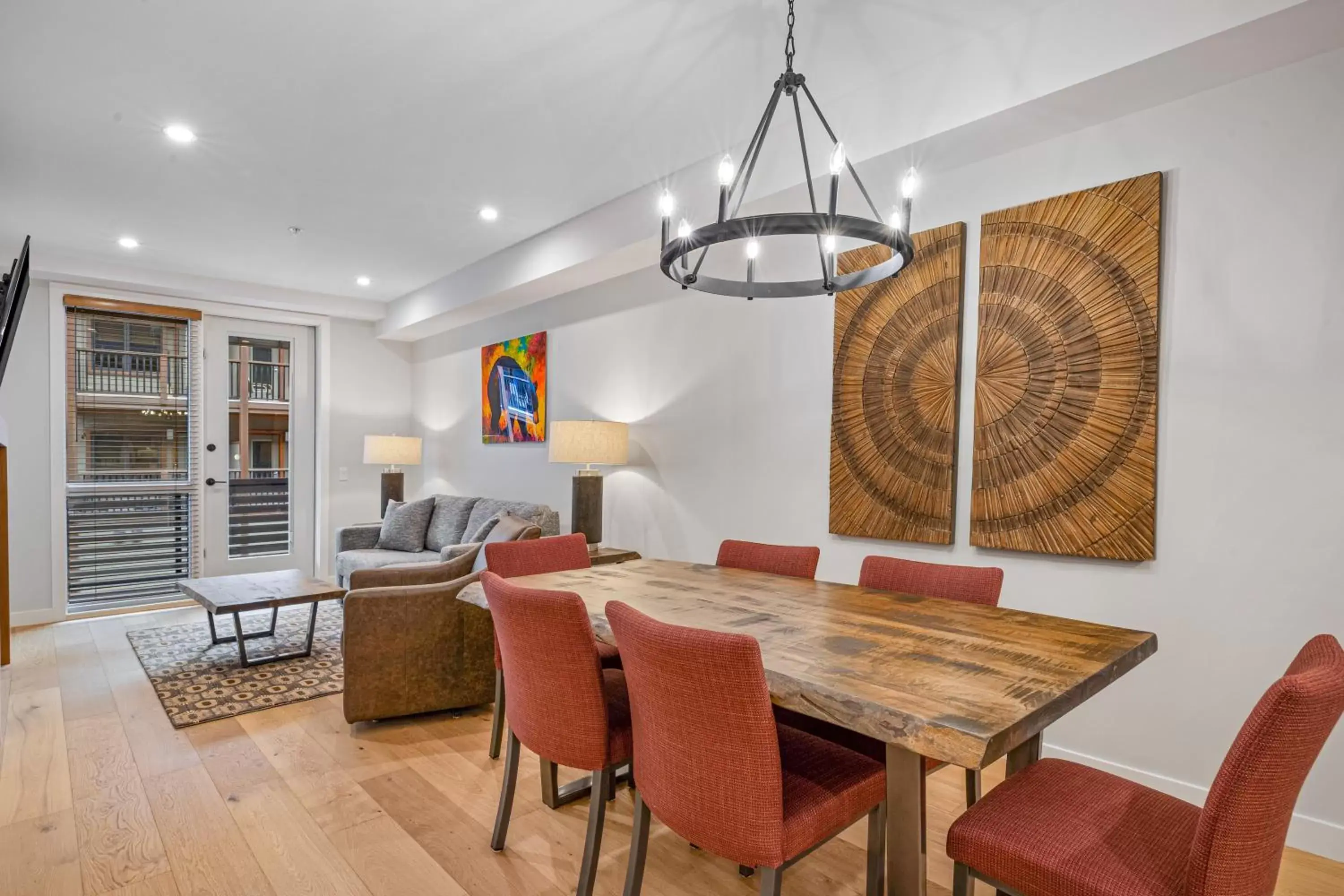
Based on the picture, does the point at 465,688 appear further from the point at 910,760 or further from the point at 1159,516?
the point at 1159,516

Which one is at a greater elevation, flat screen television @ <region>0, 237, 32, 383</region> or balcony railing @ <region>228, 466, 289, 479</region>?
flat screen television @ <region>0, 237, 32, 383</region>

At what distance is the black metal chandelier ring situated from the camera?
64.8 inches

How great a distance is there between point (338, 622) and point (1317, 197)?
5.54 metres

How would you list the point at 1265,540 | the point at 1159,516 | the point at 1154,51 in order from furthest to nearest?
the point at 1159,516 → the point at 1265,540 → the point at 1154,51

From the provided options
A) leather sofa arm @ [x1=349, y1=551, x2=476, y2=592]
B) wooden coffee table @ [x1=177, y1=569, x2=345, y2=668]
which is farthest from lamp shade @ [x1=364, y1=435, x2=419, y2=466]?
leather sofa arm @ [x1=349, y1=551, x2=476, y2=592]

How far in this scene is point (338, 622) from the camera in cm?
492

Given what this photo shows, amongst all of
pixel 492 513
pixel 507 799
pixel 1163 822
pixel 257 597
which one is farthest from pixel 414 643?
pixel 1163 822

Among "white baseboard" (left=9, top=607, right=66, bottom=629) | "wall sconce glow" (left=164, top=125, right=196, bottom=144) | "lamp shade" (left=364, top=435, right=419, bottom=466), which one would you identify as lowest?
"white baseboard" (left=9, top=607, right=66, bottom=629)

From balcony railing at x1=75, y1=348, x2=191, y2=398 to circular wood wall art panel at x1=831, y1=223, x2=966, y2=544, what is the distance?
534cm

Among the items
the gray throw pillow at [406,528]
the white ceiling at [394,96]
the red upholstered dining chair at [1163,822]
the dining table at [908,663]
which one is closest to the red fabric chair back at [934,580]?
the dining table at [908,663]

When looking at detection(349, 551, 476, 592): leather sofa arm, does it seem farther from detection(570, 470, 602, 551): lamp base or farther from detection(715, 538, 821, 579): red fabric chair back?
detection(715, 538, 821, 579): red fabric chair back

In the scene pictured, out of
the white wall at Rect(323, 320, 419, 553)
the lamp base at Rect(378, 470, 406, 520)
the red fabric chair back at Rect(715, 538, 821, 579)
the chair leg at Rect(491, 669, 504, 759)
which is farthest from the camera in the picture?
the white wall at Rect(323, 320, 419, 553)

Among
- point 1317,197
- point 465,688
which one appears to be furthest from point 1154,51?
point 465,688

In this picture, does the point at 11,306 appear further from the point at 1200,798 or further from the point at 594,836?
the point at 1200,798
